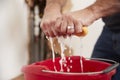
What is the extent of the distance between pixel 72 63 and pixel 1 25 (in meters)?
0.95

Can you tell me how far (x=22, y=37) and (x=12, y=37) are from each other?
0.10 metres

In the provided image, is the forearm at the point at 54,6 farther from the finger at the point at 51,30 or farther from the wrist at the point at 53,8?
the finger at the point at 51,30

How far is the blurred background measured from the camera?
176cm

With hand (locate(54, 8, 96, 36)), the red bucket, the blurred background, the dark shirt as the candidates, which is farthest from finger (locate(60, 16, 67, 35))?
the blurred background

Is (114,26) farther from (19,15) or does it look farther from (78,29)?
(19,15)

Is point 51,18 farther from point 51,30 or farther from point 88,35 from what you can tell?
point 88,35

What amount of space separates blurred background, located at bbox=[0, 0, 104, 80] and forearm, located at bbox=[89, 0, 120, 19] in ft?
3.15

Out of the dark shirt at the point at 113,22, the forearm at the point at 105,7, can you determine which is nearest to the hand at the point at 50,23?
the forearm at the point at 105,7

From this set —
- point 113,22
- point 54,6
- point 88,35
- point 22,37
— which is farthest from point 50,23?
point 22,37

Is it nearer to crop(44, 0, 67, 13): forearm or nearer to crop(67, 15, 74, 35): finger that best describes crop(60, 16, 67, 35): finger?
crop(67, 15, 74, 35): finger

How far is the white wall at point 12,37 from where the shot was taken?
Result: 5.73 ft

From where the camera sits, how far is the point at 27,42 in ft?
6.44

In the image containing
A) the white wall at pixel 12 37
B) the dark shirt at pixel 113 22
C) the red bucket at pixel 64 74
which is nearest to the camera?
the red bucket at pixel 64 74

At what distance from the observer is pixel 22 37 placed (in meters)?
1.92
